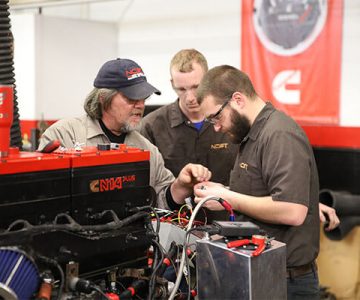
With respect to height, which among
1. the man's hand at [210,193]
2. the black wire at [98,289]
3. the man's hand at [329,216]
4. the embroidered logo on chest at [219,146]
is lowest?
the man's hand at [329,216]

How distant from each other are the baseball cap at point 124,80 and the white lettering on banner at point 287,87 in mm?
2317

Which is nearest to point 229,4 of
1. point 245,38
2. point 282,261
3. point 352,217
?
point 245,38

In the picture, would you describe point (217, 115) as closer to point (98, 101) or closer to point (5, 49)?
point (98, 101)

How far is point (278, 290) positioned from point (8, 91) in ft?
2.47

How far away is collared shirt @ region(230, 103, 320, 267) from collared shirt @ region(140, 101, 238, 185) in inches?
25.1

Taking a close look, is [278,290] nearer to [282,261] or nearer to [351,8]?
[282,261]

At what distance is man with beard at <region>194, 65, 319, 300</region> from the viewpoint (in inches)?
64.0

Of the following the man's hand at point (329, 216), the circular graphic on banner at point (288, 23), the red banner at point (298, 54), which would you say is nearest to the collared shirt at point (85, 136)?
the man's hand at point (329, 216)

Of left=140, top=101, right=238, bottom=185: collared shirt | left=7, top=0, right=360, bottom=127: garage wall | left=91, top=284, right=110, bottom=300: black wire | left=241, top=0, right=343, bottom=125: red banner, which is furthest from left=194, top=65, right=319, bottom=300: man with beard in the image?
left=7, top=0, right=360, bottom=127: garage wall

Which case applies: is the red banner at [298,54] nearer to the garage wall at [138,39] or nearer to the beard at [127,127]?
the garage wall at [138,39]

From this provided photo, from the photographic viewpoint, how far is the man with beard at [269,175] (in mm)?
1626

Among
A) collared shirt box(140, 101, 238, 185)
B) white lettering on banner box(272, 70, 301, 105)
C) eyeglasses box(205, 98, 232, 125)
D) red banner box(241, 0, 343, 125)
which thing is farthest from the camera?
white lettering on banner box(272, 70, 301, 105)

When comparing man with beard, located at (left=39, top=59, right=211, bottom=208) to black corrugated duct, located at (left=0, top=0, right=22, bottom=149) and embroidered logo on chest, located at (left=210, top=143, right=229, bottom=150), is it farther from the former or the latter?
embroidered logo on chest, located at (left=210, top=143, right=229, bottom=150)

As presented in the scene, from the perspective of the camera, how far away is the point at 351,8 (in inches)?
150
